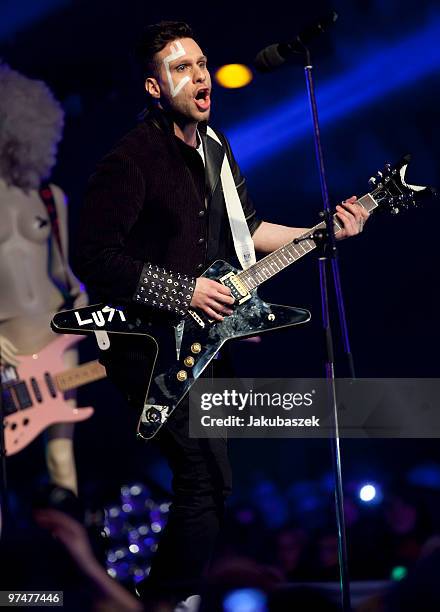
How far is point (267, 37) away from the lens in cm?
500

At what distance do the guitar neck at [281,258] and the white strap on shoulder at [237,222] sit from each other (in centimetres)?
6

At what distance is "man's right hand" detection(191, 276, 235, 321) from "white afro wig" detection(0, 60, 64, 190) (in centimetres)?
242

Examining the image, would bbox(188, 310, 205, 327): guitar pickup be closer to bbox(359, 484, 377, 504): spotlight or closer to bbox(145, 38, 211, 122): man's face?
bbox(145, 38, 211, 122): man's face

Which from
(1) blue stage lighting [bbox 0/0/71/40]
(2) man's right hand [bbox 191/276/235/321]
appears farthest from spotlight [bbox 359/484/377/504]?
(1) blue stage lighting [bbox 0/0/71/40]

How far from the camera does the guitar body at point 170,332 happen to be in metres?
3.03

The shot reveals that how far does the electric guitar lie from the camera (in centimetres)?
304

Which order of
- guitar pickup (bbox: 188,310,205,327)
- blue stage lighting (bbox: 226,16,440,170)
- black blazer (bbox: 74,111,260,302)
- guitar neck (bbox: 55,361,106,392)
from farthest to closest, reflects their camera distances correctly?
1. guitar neck (bbox: 55,361,106,392)
2. blue stage lighting (bbox: 226,16,440,170)
3. guitar pickup (bbox: 188,310,205,327)
4. black blazer (bbox: 74,111,260,302)

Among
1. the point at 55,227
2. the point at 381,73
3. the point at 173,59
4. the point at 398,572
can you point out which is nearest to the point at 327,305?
the point at 173,59

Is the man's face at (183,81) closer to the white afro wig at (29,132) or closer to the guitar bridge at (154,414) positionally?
the guitar bridge at (154,414)

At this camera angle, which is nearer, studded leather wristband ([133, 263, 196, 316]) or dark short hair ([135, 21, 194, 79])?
studded leather wristband ([133, 263, 196, 316])

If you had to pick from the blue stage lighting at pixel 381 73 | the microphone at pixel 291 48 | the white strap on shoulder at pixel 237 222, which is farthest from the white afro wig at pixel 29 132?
the microphone at pixel 291 48

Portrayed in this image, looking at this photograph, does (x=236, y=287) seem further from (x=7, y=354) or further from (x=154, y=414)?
(x=7, y=354)

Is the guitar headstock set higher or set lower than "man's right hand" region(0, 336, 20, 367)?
higher

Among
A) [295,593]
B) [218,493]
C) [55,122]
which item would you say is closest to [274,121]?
[55,122]
